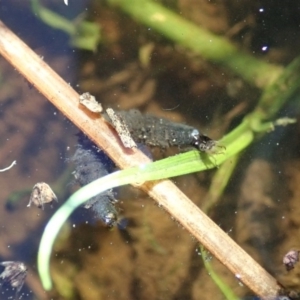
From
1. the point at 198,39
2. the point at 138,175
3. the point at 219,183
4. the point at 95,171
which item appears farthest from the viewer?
the point at 198,39

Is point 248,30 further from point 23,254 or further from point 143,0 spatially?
point 23,254

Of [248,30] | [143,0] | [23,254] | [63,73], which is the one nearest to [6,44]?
[63,73]

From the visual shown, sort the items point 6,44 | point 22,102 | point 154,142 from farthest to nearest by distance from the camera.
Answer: point 22,102, point 154,142, point 6,44

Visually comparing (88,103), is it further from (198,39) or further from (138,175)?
(198,39)

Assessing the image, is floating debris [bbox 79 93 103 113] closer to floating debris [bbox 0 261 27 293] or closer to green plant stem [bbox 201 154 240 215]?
green plant stem [bbox 201 154 240 215]

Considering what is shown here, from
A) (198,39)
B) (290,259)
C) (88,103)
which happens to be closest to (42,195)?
(88,103)

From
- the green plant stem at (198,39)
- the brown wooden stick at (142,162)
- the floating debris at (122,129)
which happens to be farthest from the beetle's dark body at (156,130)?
the green plant stem at (198,39)
